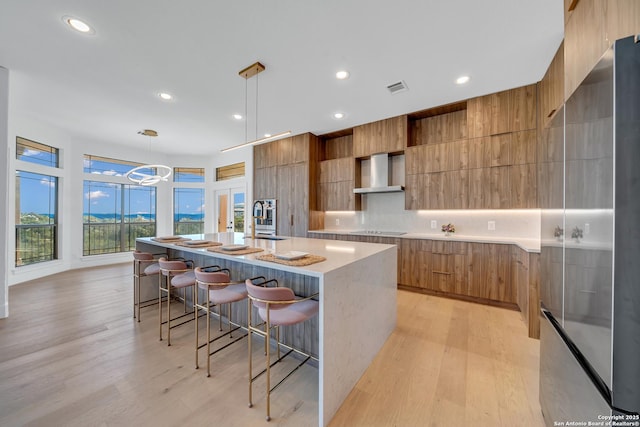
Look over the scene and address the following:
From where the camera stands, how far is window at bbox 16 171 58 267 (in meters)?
4.36

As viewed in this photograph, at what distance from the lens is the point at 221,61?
2631mm

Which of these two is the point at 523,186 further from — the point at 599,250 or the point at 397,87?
the point at 599,250

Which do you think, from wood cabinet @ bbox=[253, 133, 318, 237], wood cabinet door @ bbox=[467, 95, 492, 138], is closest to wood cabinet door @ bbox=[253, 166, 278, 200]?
wood cabinet @ bbox=[253, 133, 318, 237]

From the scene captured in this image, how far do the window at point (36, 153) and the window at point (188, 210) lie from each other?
247 cm

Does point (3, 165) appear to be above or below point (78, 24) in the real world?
below

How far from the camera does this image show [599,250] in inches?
33.9

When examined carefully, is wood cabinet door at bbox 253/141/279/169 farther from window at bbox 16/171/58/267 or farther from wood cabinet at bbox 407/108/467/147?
window at bbox 16/171/58/267

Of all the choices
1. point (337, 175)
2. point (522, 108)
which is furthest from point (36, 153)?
point (522, 108)

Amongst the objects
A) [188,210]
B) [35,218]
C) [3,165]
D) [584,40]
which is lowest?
[35,218]

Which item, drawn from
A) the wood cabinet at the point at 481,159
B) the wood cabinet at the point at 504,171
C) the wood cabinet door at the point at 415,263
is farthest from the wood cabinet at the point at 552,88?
the wood cabinet door at the point at 415,263

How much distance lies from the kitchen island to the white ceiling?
203 centimetres

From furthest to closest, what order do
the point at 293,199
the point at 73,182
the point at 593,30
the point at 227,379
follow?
the point at 73,182
the point at 293,199
the point at 227,379
the point at 593,30

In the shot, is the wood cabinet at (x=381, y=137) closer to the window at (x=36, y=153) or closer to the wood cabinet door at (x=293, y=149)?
the wood cabinet door at (x=293, y=149)

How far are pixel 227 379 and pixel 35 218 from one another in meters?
5.71
